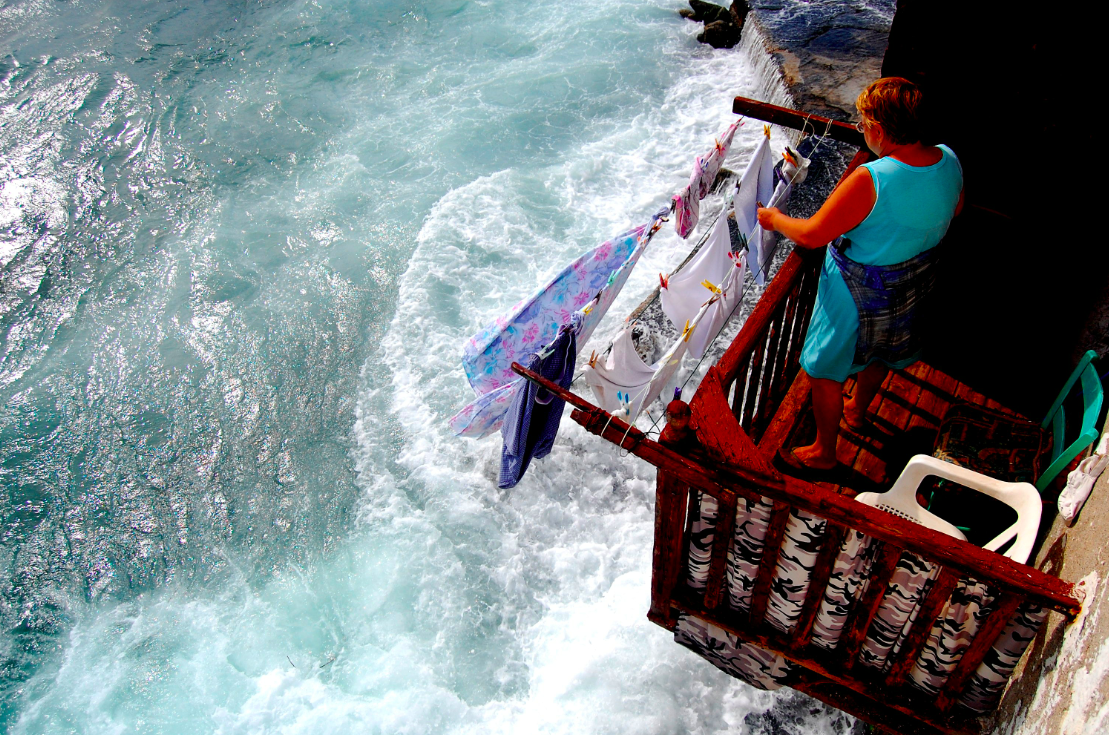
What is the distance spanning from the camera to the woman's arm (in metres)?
2.96

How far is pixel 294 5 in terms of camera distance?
620 inches

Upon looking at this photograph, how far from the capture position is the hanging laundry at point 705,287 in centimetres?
402

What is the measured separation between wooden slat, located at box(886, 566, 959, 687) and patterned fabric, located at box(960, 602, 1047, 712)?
0.22 meters

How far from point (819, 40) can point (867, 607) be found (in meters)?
11.4

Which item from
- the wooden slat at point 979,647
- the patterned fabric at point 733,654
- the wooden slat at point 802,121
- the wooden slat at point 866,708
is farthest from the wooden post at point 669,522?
the wooden slat at point 802,121

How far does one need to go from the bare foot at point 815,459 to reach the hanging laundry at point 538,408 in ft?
4.96

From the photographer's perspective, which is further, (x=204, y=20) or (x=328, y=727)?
(x=204, y=20)

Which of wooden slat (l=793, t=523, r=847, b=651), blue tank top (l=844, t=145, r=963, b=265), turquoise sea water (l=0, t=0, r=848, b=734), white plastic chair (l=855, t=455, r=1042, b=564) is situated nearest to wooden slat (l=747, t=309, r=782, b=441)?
blue tank top (l=844, t=145, r=963, b=265)

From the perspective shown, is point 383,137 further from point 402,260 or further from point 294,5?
point 294,5

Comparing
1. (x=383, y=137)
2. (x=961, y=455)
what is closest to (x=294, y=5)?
(x=383, y=137)

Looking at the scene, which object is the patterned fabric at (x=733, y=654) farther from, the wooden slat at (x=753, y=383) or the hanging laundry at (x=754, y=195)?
the hanging laundry at (x=754, y=195)

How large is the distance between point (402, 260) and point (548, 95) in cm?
517

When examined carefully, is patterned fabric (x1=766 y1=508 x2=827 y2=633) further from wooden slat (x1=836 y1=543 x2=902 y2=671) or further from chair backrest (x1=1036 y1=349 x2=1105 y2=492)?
chair backrest (x1=1036 y1=349 x2=1105 y2=492)

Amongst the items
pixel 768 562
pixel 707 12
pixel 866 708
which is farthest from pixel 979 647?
pixel 707 12
